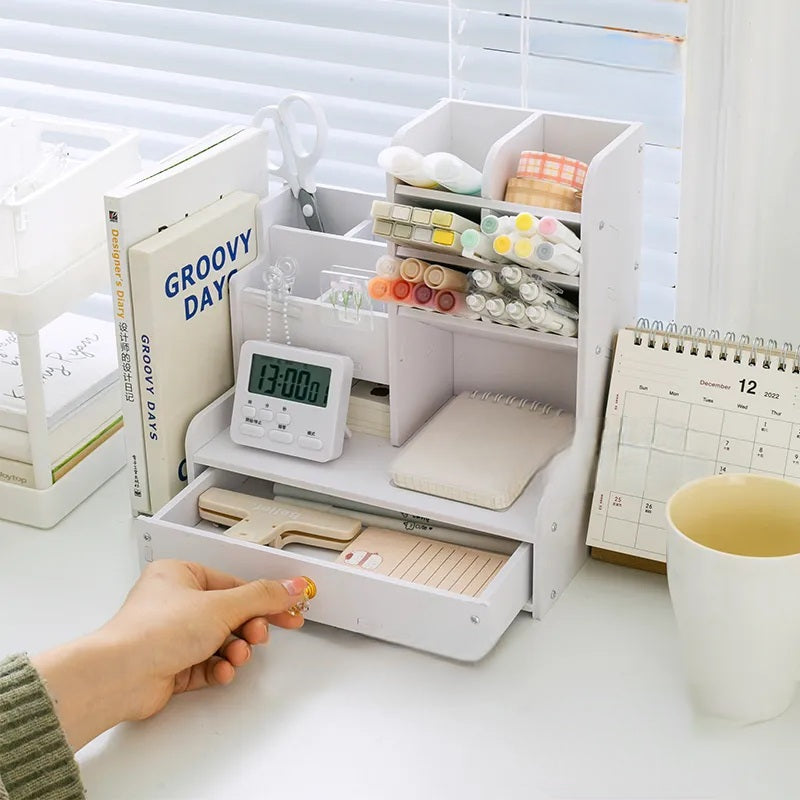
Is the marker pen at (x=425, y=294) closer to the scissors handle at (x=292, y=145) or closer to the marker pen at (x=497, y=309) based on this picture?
the marker pen at (x=497, y=309)

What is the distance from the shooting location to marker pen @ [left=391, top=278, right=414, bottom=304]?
1.20 meters

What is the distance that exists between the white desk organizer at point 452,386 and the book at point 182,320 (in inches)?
0.8

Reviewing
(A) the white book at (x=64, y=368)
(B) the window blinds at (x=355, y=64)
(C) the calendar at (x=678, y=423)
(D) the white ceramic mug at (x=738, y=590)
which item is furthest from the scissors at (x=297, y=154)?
(D) the white ceramic mug at (x=738, y=590)

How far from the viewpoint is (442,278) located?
1.17 m

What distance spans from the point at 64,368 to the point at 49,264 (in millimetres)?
155

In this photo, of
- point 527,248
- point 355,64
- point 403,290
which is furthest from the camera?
point 355,64

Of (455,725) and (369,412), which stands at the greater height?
(369,412)

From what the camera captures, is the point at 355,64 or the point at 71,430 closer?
the point at 71,430

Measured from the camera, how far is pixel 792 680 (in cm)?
106

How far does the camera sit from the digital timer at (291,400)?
50.4 inches

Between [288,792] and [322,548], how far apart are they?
30 cm

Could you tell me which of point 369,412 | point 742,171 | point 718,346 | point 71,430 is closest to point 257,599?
point 369,412

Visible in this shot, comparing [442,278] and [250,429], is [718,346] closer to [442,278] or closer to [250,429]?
[442,278]

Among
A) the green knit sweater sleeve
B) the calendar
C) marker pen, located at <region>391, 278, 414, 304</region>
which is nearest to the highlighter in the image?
marker pen, located at <region>391, 278, 414, 304</region>
